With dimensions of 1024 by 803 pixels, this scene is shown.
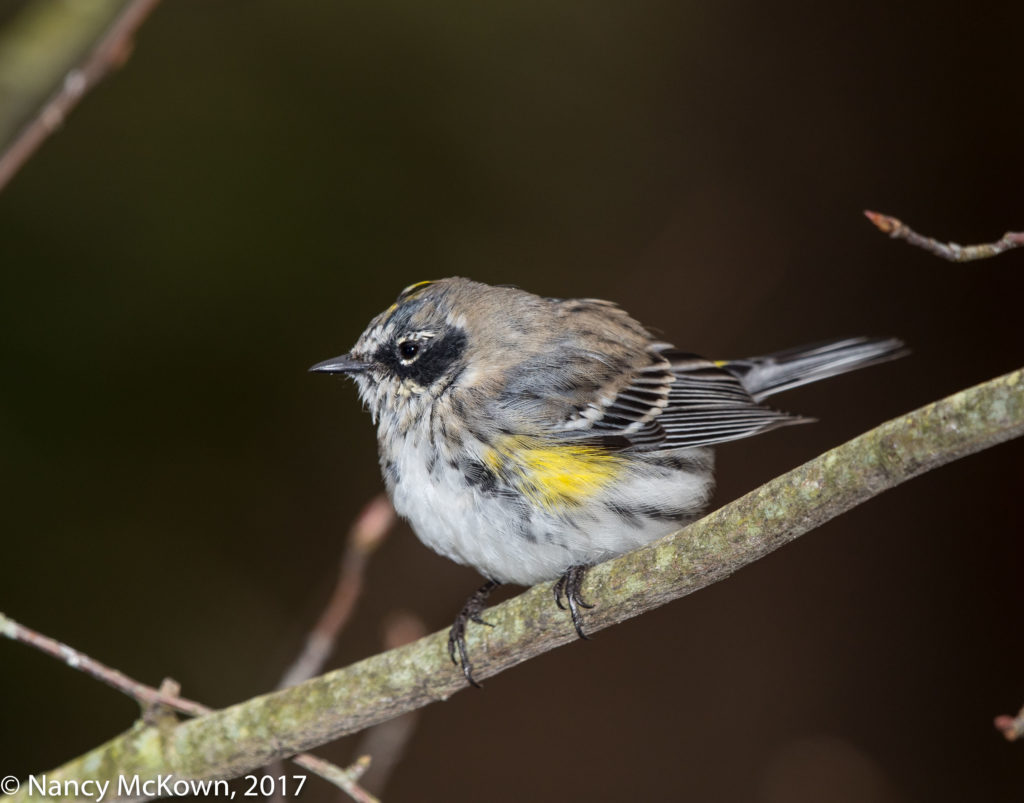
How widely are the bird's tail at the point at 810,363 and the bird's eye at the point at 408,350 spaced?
161 cm

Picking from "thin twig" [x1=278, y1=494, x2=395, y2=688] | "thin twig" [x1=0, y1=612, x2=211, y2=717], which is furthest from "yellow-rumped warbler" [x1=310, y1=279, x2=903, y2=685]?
"thin twig" [x1=0, y1=612, x2=211, y2=717]

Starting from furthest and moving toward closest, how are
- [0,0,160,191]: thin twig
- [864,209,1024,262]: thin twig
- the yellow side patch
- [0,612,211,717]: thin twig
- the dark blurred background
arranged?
1. the dark blurred background
2. the yellow side patch
3. [0,612,211,717]: thin twig
4. [0,0,160,191]: thin twig
5. [864,209,1024,262]: thin twig

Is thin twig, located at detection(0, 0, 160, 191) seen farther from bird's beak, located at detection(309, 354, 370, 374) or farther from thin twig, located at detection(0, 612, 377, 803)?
bird's beak, located at detection(309, 354, 370, 374)

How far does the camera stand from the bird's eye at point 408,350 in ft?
13.5

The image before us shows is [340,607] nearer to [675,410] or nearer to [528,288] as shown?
[675,410]

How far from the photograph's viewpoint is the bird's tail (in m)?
4.56

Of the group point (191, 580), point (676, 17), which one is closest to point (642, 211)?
point (676, 17)

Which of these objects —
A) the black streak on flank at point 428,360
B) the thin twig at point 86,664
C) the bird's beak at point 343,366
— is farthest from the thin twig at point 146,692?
the black streak on flank at point 428,360

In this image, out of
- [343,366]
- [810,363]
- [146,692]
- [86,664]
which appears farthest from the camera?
[810,363]

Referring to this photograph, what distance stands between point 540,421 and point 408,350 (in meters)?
0.62

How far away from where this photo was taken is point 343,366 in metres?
4.11

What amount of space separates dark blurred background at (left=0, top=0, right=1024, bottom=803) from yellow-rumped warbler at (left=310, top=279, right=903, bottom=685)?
1674 mm

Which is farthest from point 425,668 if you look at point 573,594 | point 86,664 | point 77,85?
point 77,85

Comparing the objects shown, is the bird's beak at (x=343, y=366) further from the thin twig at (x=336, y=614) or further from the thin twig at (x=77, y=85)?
the thin twig at (x=77, y=85)
